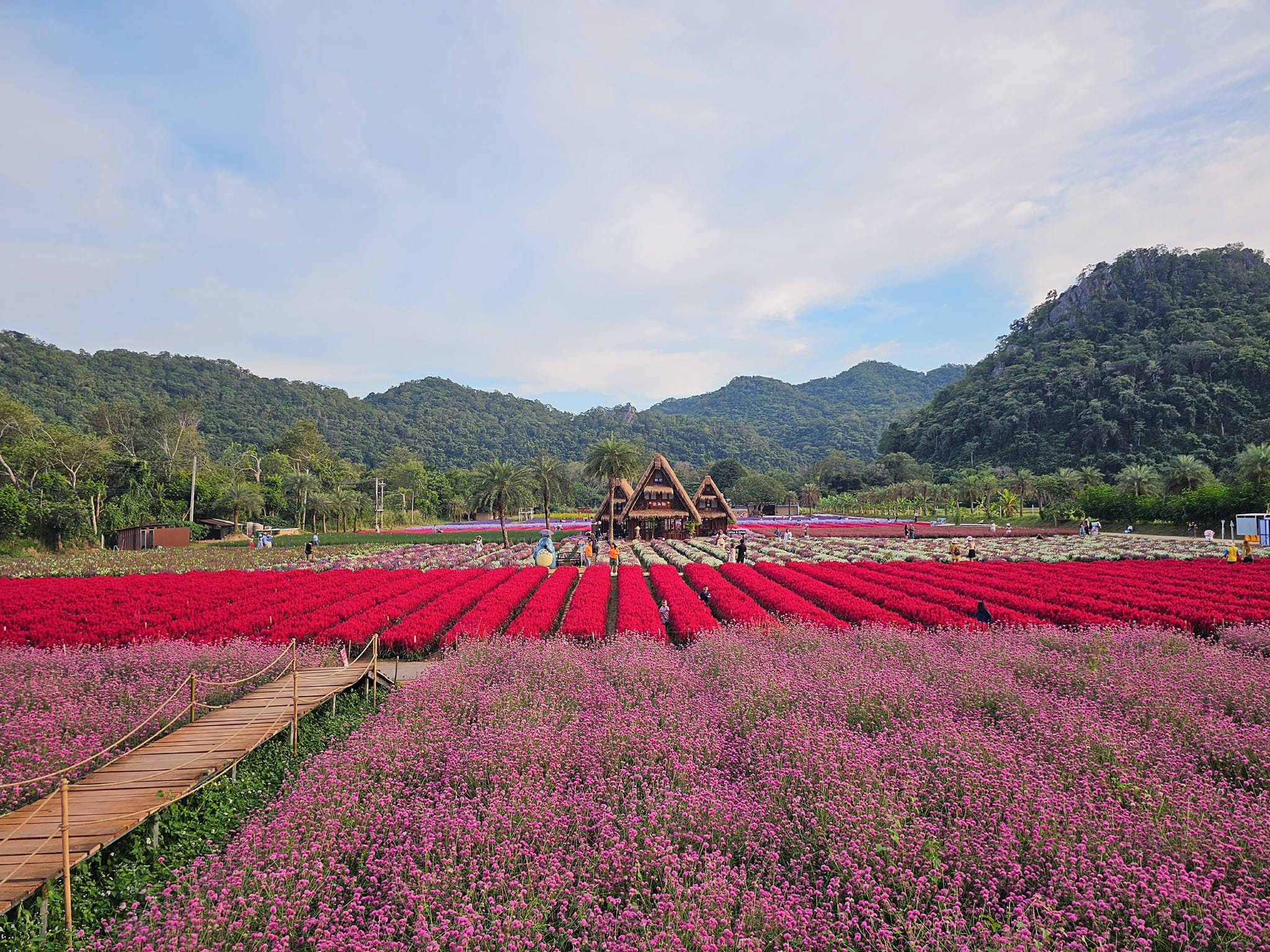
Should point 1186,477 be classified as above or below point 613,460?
below

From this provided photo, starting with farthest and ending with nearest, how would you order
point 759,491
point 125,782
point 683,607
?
point 759,491
point 683,607
point 125,782

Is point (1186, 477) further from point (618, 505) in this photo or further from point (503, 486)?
point (503, 486)

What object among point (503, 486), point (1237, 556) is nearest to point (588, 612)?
point (1237, 556)

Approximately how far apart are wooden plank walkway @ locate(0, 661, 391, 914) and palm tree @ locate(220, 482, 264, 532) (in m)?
55.7

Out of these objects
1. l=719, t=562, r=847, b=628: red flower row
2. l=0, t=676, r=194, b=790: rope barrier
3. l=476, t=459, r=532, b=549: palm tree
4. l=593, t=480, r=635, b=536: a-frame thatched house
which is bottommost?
l=719, t=562, r=847, b=628: red flower row

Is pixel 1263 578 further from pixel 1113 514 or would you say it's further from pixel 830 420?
pixel 830 420

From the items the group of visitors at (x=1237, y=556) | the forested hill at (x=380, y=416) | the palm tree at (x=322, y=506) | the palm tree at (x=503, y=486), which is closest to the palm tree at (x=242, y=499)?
the palm tree at (x=322, y=506)

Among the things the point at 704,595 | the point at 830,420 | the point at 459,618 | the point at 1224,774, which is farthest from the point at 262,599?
the point at 830,420

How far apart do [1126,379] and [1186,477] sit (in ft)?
163

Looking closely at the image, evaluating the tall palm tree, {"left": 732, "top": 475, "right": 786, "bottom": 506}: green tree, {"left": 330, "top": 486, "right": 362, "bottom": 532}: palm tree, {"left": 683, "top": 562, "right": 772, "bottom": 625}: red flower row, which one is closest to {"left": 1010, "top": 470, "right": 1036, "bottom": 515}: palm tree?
the tall palm tree

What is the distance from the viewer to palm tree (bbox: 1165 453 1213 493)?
50.7m

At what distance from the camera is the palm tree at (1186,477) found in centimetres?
5072

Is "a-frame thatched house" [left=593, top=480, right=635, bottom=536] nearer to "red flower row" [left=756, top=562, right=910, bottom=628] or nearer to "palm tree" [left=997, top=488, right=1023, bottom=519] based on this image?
"red flower row" [left=756, top=562, right=910, bottom=628]

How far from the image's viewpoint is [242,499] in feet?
186
